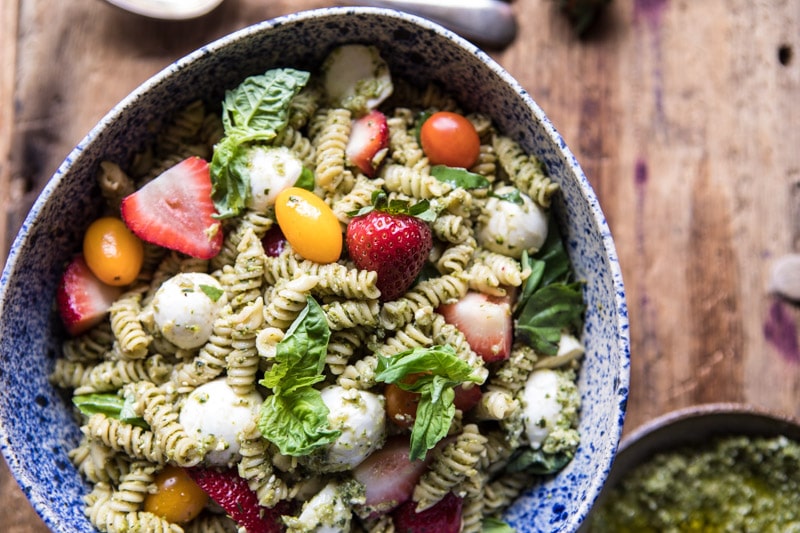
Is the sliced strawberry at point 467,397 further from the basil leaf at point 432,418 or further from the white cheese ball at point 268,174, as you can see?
the white cheese ball at point 268,174

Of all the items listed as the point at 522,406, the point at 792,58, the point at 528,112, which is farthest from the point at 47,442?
the point at 792,58

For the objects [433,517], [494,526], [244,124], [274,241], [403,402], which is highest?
[244,124]

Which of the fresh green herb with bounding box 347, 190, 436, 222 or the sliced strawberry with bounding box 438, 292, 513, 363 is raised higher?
the fresh green herb with bounding box 347, 190, 436, 222

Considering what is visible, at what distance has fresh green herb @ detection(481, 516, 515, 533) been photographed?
2240 millimetres

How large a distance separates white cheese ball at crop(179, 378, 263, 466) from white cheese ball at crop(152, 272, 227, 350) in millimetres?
142

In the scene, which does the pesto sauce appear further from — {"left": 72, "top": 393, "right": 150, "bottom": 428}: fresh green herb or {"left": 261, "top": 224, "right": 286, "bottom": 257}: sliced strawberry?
{"left": 72, "top": 393, "right": 150, "bottom": 428}: fresh green herb

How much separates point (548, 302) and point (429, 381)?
0.47 m

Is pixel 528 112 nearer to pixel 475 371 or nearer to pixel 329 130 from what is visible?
pixel 329 130

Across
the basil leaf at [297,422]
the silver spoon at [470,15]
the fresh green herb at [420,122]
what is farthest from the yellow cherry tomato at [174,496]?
the silver spoon at [470,15]

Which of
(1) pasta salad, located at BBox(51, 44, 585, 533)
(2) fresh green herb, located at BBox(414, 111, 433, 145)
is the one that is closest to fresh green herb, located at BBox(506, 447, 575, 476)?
(1) pasta salad, located at BBox(51, 44, 585, 533)

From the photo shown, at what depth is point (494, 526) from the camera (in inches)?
88.8

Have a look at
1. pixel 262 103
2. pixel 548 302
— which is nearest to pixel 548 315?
pixel 548 302

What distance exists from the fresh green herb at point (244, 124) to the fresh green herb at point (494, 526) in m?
1.12

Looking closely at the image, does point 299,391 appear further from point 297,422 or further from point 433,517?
point 433,517
